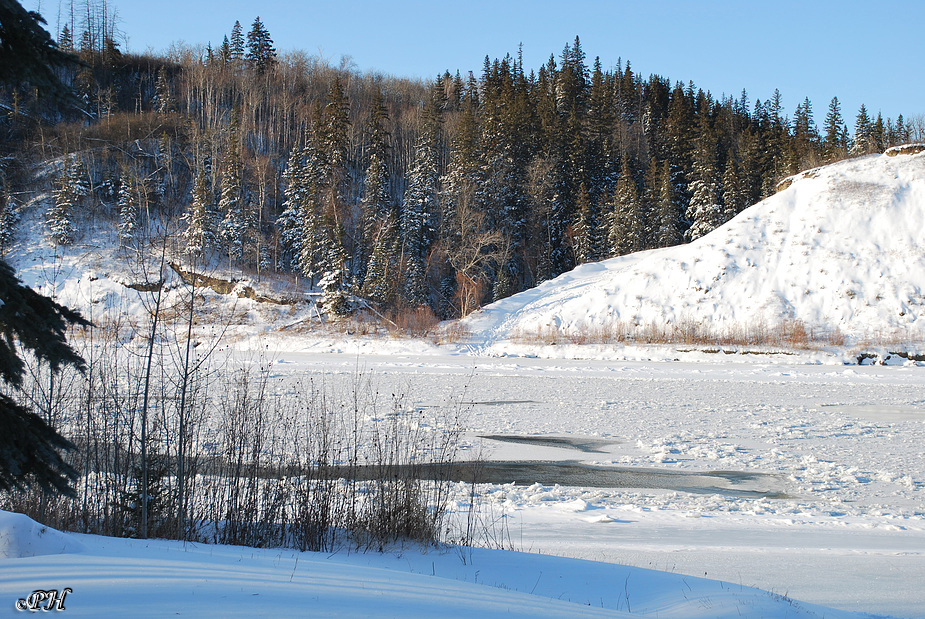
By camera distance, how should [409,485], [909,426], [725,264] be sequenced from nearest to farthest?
[409,485], [909,426], [725,264]

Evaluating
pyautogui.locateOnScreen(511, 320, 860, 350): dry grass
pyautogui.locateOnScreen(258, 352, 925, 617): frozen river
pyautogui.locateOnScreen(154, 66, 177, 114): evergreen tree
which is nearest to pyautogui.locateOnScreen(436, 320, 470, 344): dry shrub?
pyautogui.locateOnScreen(511, 320, 860, 350): dry grass

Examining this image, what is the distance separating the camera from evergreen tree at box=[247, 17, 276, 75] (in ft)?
257

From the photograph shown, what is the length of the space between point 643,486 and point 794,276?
28.2 meters

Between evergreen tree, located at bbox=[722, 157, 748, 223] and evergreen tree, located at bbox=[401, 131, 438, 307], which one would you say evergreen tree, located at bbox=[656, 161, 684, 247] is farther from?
evergreen tree, located at bbox=[401, 131, 438, 307]

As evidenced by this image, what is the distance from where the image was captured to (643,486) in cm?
933

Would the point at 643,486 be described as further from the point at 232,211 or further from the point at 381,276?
the point at 232,211

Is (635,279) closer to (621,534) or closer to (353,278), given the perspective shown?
(353,278)

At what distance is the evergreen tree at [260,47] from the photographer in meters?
78.2

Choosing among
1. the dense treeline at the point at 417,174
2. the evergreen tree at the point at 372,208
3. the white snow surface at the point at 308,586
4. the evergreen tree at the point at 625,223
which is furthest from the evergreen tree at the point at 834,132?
the white snow surface at the point at 308,586

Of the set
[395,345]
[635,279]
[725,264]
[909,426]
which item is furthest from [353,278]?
[909,426]

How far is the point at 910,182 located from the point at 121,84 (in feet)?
265

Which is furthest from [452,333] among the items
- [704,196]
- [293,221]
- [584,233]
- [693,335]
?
[704,196]

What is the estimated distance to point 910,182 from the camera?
35438 millimetres
